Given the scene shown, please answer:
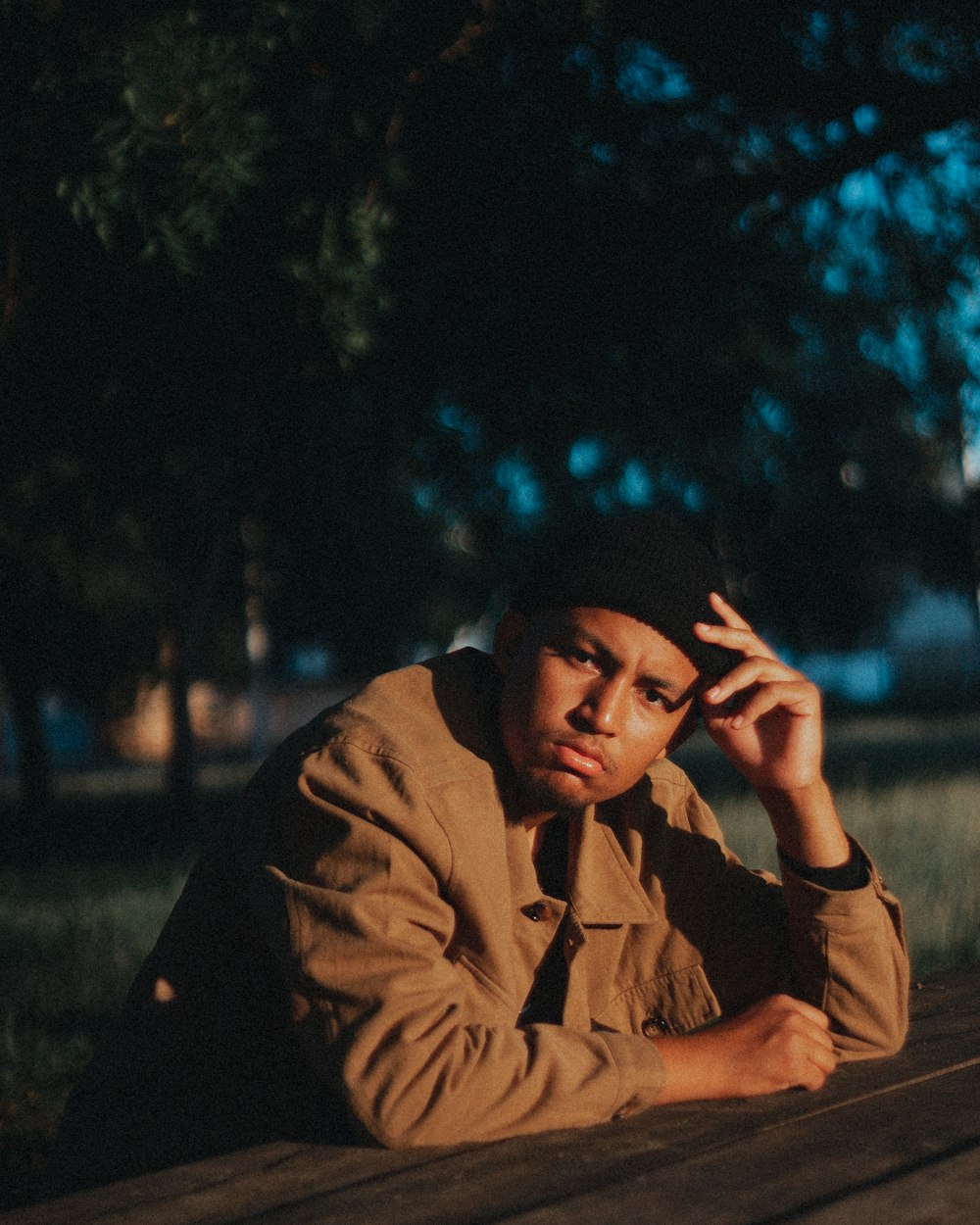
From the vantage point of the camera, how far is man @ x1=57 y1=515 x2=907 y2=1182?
1.91 meters

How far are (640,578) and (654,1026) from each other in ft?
2.68

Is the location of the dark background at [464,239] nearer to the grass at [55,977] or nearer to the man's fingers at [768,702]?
the grass at [55,977]

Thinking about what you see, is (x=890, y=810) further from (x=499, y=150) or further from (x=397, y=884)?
(x=397, y=884)

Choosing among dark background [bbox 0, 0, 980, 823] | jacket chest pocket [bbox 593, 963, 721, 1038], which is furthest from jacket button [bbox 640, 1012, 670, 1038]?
dark background [bbox 0, 0, 980, 823]

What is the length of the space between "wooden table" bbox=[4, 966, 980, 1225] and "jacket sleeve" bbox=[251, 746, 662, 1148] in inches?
2.0

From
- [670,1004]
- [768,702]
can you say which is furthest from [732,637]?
[670,1004]

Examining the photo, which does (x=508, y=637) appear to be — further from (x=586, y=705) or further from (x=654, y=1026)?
(x=654, y=1026)

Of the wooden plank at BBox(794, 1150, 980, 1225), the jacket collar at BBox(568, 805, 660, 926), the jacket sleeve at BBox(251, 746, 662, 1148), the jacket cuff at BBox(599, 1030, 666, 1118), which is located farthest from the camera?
the jacket collar at BBox(568, 805, 660, 926)

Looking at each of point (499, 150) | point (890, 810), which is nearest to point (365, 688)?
point (499, 150)

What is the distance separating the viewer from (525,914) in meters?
2.32

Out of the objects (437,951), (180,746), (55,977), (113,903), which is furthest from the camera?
(180,746)

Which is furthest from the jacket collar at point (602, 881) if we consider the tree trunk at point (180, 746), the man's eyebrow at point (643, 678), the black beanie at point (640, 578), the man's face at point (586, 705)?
the tree trunk at point (180, 746)

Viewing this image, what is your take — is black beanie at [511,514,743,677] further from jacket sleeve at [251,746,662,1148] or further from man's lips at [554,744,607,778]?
jacket sleeve at [251,746,662,1148]

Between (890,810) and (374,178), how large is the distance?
6020mm
